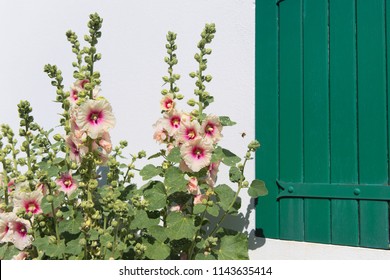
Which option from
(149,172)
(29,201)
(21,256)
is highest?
(149,172)

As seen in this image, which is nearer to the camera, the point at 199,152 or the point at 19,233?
the point at 199,152

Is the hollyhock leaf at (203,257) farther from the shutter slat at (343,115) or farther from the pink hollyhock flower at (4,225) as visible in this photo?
the pink hollyhock flower at (4,225)

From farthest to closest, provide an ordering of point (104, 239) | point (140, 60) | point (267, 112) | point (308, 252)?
point (140, 60)
point (267, 112)
point (308, 252)
point (104, 239)

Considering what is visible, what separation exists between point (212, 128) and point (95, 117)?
0.41m

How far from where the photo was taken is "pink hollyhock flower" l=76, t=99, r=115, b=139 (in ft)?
5.91

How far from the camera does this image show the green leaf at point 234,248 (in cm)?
192

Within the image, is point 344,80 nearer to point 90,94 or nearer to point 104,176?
point 90,94

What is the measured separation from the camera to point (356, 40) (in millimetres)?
1995

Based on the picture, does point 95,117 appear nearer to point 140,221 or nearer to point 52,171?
point 52,171

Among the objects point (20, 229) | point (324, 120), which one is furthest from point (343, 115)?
point (20, 229)

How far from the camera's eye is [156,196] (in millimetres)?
1935

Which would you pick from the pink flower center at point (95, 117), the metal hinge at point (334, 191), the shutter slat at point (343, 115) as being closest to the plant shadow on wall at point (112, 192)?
the pink flower center at point (95, 117)

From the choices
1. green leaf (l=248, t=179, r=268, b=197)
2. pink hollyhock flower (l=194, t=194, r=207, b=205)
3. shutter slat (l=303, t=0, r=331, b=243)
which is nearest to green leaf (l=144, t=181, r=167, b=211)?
pink hollyhock flower (l=194, t=194, r=207, b=205)
